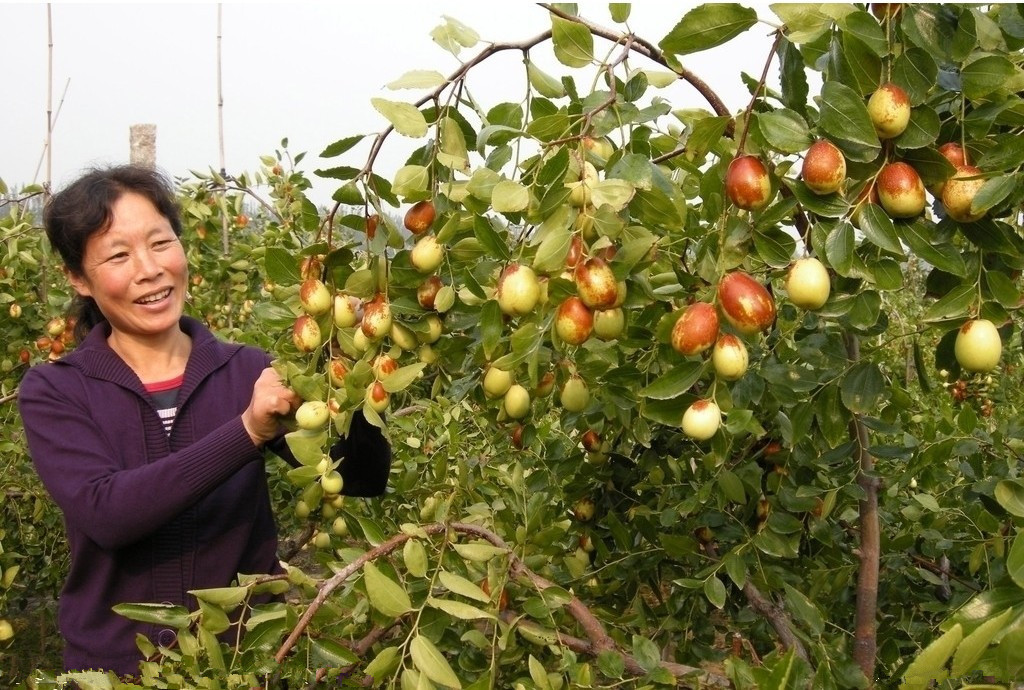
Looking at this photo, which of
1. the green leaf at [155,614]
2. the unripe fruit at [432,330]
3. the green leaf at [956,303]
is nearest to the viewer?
the green leaf at [956,303]

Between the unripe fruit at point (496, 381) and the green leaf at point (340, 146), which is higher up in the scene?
the green leaf at point (340, 146)

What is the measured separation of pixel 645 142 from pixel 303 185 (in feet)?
11.4

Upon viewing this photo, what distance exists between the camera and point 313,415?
4.00ft

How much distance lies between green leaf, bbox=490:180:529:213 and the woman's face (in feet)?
3.85

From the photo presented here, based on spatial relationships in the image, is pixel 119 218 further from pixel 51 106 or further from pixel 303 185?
pixel 51 106

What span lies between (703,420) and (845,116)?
34cm

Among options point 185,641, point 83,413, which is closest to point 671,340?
point 185,641

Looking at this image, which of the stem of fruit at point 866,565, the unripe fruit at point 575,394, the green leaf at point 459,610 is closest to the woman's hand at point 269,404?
the unripe fruit at point 575,394

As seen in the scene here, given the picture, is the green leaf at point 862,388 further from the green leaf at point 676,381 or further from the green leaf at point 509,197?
the green leaf at point 509,197

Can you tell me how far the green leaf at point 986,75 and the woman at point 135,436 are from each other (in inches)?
48.9

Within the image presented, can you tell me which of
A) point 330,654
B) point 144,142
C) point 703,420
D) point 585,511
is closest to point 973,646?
point 703,420

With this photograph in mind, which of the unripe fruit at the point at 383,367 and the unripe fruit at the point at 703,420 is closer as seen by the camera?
the unripe fruit at the point at 703,420

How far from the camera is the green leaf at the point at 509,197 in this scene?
3.18ft

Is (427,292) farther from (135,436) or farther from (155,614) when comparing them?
(135,436)
